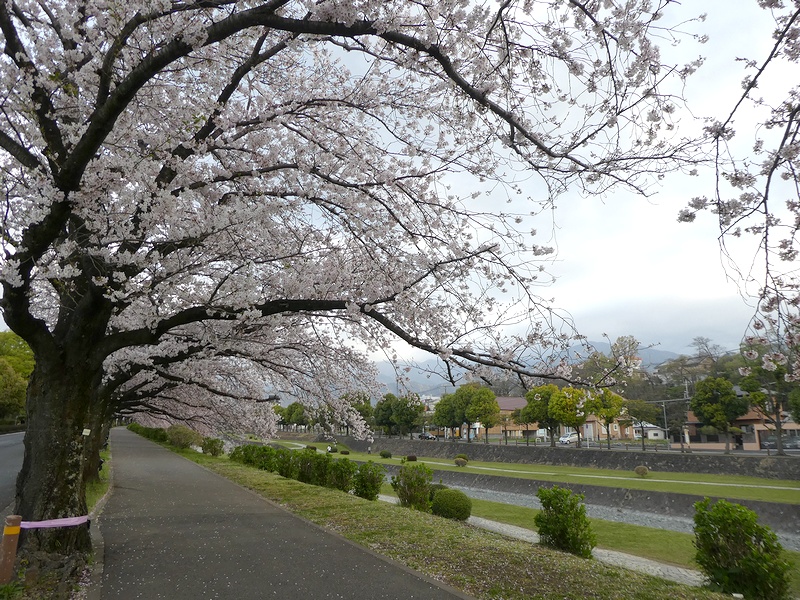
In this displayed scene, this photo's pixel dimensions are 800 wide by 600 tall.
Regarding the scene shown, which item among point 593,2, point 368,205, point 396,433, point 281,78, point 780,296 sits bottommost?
point 396,433

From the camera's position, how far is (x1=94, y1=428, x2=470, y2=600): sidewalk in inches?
233

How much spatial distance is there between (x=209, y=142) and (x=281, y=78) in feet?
6.23

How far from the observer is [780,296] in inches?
140

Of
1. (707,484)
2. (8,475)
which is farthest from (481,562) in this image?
(707,484)

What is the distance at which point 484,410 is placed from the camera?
4912 cm

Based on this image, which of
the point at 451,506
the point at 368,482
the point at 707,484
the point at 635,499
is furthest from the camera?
the point at 707,484

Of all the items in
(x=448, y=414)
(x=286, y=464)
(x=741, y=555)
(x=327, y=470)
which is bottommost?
(x=286, y=464)

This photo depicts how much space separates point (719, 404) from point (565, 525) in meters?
28.7

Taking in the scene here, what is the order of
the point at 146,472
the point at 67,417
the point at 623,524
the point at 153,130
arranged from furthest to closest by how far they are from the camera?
the point at 146,472 → the point at 623,524 → the point at 153,130 → the point at 67,417

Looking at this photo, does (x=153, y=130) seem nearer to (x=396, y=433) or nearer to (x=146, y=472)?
(x=146, y=472)

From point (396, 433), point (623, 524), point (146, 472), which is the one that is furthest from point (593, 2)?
point (396, 433)

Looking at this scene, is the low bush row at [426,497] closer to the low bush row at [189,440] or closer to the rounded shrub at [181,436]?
the low bush row at [189,440]

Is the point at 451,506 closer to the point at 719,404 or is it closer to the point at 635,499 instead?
the point at 635,499

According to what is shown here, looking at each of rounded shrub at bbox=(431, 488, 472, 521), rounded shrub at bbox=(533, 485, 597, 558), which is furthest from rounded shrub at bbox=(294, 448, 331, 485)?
rounded shrub at bbox=(533, 485, 597, 558)
